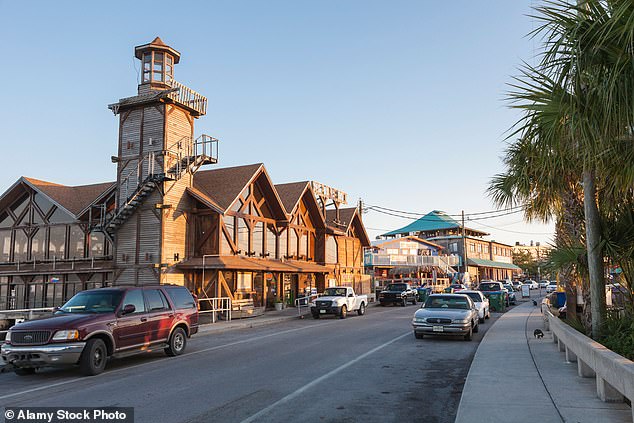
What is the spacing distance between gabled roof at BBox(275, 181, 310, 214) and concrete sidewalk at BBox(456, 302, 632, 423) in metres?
23.7

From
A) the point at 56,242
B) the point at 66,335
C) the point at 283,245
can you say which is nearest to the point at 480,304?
the point at 283,245

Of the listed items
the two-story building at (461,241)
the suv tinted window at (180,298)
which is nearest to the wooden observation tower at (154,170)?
the suv tinted window at (180,298)

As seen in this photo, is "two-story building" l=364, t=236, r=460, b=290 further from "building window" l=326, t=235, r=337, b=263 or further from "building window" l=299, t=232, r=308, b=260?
"building window" l=299, t=232, r=308, b=260

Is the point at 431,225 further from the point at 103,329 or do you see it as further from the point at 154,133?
the point at 103,329

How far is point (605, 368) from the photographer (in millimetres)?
7109

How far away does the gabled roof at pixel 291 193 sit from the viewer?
35906 millimetres

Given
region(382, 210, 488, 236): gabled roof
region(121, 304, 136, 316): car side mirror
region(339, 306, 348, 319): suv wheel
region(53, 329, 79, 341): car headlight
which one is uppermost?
region(382, 210, 488, 236): gabled roof

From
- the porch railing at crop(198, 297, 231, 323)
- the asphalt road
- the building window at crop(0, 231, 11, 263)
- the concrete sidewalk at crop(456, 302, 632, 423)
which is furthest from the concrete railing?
the building window at crop(0, 231, 11, 263)

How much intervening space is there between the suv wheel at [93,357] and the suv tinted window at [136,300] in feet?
4.29

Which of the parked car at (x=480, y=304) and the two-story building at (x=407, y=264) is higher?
the two-story building at (x=407, y=264)

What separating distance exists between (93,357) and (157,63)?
893 inches

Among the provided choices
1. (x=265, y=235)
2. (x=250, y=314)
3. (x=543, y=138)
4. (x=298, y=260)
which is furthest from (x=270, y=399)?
(x=298, y=260)

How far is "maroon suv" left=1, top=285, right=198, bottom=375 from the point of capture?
10758 mm

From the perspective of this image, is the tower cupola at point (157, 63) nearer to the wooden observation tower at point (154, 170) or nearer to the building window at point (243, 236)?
the wooden observation tower at point (154, 170)
